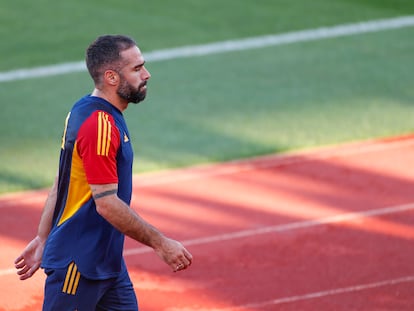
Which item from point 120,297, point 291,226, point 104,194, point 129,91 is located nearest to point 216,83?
point 291,226

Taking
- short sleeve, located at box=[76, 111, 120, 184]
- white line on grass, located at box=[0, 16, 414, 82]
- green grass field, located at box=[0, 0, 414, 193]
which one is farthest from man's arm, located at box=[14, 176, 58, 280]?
white line on grass, located at box=[0, 16, 414, 82]

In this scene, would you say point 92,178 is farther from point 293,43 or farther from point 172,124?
point 293,43

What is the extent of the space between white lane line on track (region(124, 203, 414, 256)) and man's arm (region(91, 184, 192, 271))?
3541 mm

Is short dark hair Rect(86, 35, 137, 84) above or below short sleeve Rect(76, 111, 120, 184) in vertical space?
above

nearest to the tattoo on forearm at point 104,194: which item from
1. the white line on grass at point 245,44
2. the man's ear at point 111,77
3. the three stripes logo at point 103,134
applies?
the three stripes logo at point 103,134

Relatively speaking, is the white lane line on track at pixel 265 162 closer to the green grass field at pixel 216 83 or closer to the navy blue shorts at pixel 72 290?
the green grass field at pixel 216 83

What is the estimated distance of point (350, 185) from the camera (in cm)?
1055

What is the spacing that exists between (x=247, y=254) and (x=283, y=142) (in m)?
3.10

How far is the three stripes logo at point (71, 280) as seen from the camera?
5.87 metres

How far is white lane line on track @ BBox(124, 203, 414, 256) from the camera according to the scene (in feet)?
30.5

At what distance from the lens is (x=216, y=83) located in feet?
46.2

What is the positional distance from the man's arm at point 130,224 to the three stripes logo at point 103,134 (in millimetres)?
190

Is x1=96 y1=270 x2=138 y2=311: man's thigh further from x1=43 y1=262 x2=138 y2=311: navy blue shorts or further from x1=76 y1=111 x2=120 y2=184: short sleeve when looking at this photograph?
x1=76 y1=111 x2=120 y2=184: short sleeve

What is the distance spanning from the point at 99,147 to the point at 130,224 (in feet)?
1.47
